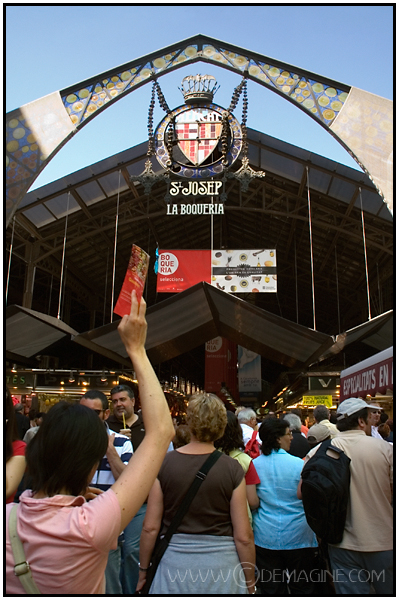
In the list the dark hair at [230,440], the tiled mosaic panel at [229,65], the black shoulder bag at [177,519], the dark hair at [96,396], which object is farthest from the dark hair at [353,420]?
the tiled mosaic panel at [229,65]

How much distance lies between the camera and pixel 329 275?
65.8 feet

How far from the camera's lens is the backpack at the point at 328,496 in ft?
9.39

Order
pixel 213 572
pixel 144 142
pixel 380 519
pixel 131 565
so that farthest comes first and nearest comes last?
pixel 144 142, pixel 131 565, pixel 380 519, pixel 213 572

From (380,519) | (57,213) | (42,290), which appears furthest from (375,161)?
(42,290)

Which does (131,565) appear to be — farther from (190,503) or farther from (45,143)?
(45,143)

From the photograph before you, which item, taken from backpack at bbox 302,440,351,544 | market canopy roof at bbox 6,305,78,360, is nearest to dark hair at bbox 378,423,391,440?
backpack at bbox 302,440,351,544

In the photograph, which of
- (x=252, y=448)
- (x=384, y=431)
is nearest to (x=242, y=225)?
(x=384, y=431)

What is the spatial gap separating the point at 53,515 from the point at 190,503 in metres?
1.17

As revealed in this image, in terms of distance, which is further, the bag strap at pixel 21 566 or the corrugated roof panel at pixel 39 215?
the corrugated roof panel at pixel 39 215

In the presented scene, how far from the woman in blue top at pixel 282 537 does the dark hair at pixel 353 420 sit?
0.55 m

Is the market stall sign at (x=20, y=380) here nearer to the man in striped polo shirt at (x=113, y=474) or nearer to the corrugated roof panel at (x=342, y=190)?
the corrugated roof panel at (x=342, y=190)

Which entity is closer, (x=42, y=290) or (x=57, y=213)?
(x=57, y=213)

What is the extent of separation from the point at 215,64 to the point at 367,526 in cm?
711

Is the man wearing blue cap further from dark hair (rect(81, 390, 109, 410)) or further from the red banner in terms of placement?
the red banner
